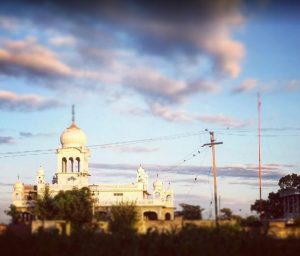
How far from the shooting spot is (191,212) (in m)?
53.9

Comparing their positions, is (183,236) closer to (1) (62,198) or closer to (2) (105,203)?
(1) (62,198)

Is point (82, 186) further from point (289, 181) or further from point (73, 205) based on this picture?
point (289, 181)

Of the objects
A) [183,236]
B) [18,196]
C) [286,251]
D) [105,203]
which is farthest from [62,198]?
[286,251]

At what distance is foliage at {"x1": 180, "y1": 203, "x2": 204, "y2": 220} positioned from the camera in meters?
52.5

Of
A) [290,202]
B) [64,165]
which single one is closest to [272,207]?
[290,202]

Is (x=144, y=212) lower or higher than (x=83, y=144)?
lower

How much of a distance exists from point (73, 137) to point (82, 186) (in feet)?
19.5

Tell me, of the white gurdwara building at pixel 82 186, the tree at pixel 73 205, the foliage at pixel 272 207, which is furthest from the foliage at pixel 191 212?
the foliage at pixel 272 207

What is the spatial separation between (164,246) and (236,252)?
345cm

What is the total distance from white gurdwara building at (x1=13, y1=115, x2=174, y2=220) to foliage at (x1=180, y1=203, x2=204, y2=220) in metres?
2.53

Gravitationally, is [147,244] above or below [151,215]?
below

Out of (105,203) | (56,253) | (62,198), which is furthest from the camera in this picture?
(105,203)

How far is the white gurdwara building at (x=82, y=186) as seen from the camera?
5747 centimetres

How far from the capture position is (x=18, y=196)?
6041 cm
